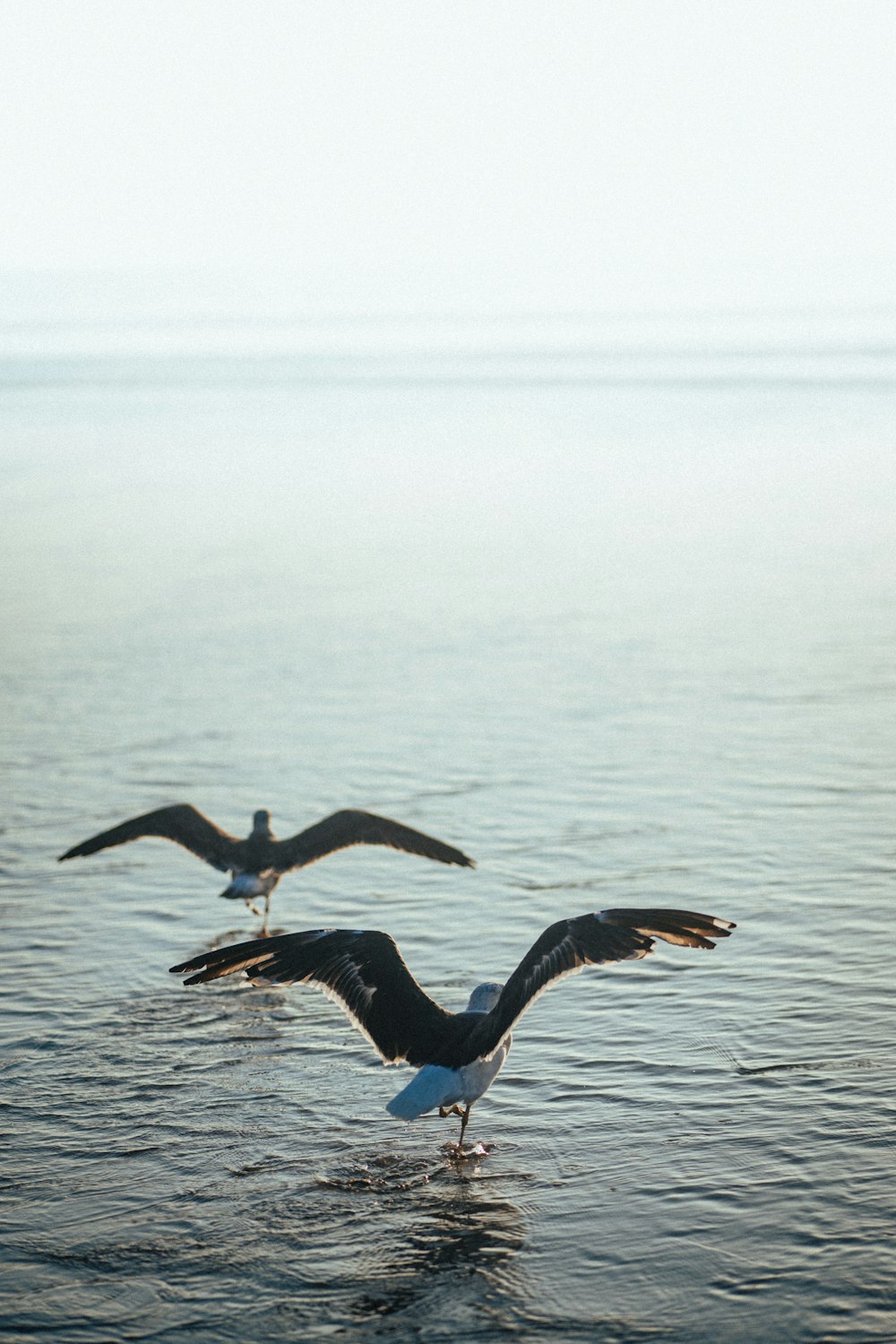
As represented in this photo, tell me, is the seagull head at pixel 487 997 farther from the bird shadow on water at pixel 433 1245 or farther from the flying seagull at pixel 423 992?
the bird shadow on water at pixel 433 1245

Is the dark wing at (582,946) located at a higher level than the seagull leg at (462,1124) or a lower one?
higher

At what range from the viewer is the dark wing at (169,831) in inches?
519

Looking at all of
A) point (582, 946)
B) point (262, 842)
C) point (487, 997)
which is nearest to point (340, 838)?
point (262, 842)

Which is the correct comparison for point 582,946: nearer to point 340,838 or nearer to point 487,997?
point 487,997

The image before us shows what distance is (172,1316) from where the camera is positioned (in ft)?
24.6

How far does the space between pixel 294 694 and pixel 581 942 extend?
11.7 meters

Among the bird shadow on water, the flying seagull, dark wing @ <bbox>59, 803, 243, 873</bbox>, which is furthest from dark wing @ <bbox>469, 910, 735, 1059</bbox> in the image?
dark wing @ <bbox>59, 803, 243, 873</bbox>

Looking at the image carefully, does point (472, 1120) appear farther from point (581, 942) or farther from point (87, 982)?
point (87, 982)

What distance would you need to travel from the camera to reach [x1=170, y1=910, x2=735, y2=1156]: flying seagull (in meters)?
8.77

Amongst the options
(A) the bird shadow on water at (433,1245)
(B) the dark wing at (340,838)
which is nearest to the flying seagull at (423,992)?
(A) the bird shadow on water at (433,1245)

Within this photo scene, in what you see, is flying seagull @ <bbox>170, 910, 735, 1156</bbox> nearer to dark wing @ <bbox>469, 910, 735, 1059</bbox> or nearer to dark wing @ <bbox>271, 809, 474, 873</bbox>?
dark wing @ <bbox>469, 910, 735, 1059</bbox>

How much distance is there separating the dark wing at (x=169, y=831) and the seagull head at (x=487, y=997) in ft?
13.5

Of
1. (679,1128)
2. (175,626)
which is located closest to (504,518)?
(175,626)

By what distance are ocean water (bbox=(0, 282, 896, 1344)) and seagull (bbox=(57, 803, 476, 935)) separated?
0.42m
